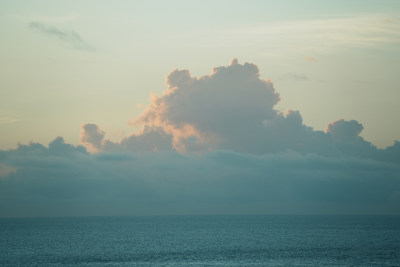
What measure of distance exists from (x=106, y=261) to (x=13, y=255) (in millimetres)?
39521

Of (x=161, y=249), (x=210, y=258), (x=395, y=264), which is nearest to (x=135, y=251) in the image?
(x=161, y=249)

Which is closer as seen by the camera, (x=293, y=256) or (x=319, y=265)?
(x=319, y=265)

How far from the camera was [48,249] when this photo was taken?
593 ft

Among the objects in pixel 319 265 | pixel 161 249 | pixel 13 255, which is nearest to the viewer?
pixel 319 265

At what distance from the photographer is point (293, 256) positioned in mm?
149750

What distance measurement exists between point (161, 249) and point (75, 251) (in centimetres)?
2872

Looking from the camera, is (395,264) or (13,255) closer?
(395,264)

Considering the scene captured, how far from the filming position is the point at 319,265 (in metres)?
127

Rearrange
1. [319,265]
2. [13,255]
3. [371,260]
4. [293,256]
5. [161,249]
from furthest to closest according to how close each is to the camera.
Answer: [161,249] → [13,255] → [293,256] → [371,260] → [319,265]

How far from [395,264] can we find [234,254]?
47.5m

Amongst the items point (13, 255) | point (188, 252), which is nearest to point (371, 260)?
point (188, 252)

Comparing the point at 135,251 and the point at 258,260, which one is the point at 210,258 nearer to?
the point at 258,260

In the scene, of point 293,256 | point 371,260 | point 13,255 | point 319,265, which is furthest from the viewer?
point 13,255

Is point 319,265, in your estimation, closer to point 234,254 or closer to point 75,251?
point 234,254
